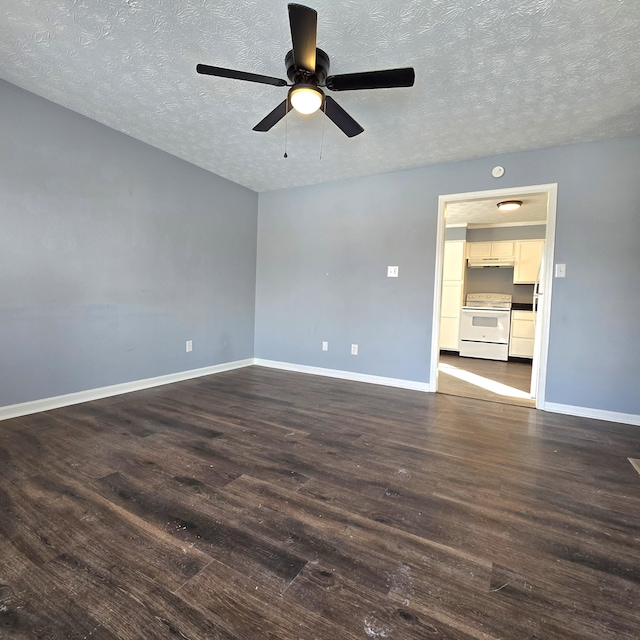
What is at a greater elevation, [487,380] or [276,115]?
[276,115]

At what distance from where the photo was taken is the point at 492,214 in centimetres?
510

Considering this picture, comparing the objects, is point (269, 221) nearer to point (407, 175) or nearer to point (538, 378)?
point (407, 175)

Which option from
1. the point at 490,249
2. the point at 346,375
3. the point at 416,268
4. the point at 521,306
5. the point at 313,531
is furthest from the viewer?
the point at 490,249

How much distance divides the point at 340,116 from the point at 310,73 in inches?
15.0

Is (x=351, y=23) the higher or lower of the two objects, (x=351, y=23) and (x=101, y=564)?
the higher

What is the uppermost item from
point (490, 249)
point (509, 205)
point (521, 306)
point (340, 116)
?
point (509, 205)

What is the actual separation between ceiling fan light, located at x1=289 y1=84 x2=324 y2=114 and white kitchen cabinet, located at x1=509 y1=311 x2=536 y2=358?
16.7ft

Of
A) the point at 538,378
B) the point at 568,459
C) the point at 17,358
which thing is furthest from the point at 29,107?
the point at 538,378

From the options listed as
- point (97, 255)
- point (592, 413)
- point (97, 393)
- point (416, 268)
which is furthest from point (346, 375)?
point (97, 255)

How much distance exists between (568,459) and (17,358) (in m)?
3.79

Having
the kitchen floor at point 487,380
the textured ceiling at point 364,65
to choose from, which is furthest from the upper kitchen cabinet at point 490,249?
the textured ceiling at point 364,65

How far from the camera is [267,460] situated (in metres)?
1.89

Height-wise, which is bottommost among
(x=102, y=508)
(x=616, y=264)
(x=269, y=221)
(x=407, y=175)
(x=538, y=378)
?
(x=102, y=508)

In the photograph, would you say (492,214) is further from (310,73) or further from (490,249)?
(310,73)
